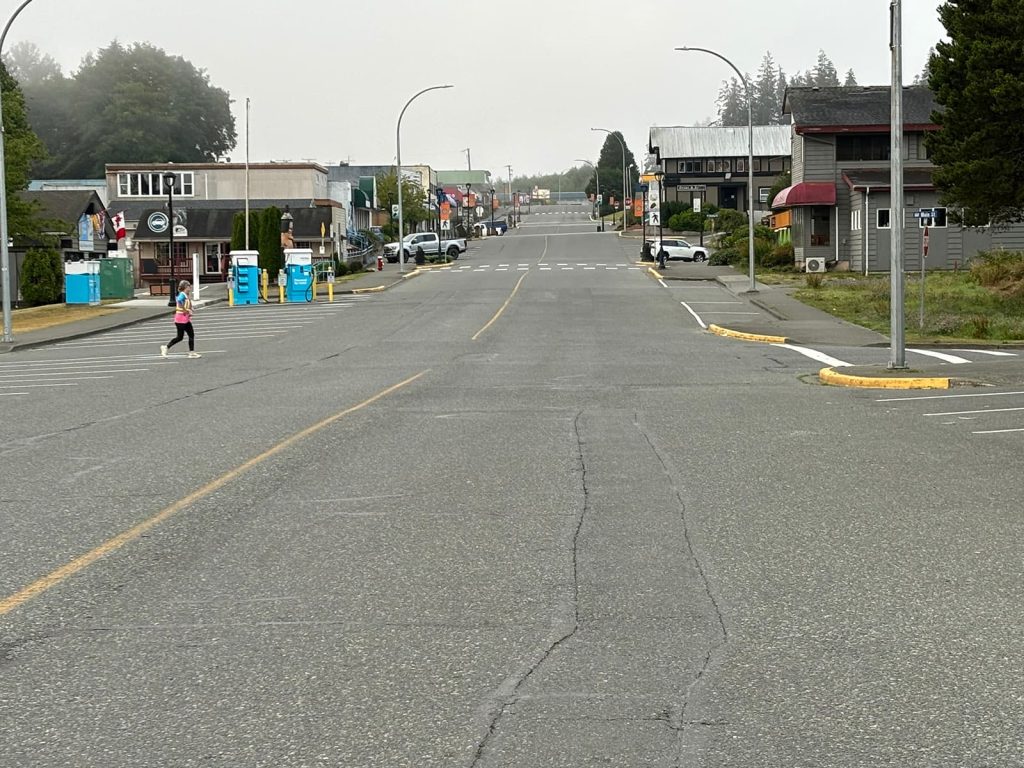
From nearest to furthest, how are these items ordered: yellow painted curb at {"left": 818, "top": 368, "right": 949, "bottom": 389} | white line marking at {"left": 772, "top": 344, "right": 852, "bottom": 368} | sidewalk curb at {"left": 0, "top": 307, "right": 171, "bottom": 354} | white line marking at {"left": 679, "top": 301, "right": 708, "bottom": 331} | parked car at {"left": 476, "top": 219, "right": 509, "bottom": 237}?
yellow painted curb at {"left": 818, "top": 368, "right": 949, "bottom": 389}, white line marking at {"left": 772, "top": 344, "right": 852, "bottom": 368}, sidewalk curb at {"left": 0, "top": 307, "right": 171, "bottom": 354}, white line marking at {"left": 679, "top": 301, "right": 708, "bottom": 331}, parked car at {"left": 476, "top": 219, "right": 509, "bottom": 237}

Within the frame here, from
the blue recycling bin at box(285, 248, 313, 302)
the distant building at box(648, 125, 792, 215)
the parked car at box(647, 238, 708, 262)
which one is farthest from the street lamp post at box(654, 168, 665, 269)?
the distant building at box(648, 125, 792, 215)

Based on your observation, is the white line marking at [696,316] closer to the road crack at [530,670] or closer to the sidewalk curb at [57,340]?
the sidewalk curb at [57,340]

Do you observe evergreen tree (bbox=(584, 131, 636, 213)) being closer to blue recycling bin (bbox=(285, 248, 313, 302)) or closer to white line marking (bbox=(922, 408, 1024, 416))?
blue recycling bin (bbox=(285, 248, 313, 302))

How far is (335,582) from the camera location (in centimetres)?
759

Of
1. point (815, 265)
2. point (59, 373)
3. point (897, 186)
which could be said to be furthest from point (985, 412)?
point (815, 265)

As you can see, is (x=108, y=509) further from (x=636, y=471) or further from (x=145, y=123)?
(x=145, y=123)

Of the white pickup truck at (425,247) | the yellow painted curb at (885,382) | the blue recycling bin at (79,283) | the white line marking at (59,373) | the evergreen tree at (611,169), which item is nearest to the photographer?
the yellow painted curb at (885,382)

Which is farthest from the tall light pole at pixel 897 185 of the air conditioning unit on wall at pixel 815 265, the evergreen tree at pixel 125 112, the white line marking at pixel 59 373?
the evergreen tree at pixel 125 112

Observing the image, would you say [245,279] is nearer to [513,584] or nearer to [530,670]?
[513,584]

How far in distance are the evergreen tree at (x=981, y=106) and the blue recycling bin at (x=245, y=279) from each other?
26.1 metres

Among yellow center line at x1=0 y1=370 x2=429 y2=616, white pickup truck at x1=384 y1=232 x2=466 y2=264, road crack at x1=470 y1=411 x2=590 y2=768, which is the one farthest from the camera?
white pickup truck at x1=384 y1=232 x2=466 y2=264

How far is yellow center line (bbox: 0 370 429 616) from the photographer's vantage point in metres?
7.32

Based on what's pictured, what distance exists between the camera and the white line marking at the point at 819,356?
945 inches

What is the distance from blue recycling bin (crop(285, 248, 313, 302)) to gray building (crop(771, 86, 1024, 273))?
24213 millimetres
